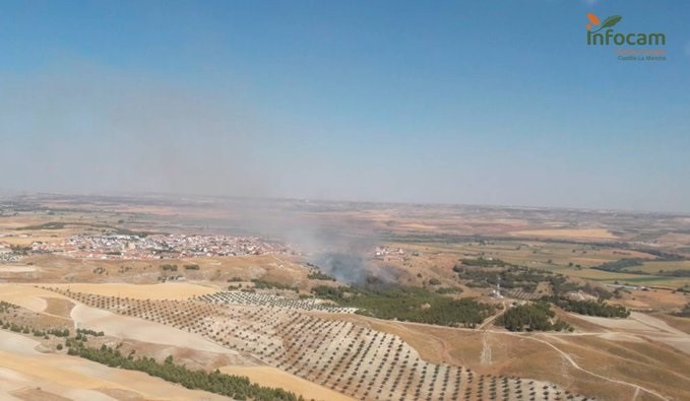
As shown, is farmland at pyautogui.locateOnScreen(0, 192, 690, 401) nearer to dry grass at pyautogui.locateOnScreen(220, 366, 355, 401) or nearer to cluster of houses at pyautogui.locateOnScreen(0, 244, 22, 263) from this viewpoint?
dry grass at pyautogui.locateOnScreen(220, 366, 355, 401)

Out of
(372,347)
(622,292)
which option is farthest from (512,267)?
(372,347)

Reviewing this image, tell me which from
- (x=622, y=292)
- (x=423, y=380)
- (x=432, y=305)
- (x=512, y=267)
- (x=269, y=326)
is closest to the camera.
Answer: (x=423, y=380)

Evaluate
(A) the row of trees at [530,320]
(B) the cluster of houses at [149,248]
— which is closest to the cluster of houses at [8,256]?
(B) the cluster of houses at [149,248]

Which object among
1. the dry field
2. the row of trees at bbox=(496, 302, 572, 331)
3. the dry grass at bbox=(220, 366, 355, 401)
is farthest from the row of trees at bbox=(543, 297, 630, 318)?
the dry grass at bbox=(220, 366, 355, 401)

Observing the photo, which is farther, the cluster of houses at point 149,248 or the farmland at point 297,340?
the cluster of houses at point 149,248

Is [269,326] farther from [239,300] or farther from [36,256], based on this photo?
[36,256]

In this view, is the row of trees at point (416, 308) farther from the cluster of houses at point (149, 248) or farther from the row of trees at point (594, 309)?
the cluster of houses at point (149, 248)
